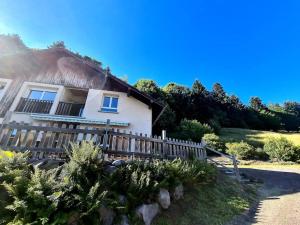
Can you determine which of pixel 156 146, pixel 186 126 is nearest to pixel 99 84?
pixel 156 146

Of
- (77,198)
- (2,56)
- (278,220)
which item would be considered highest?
(2,56)

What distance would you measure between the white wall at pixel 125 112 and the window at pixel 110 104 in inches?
12.4

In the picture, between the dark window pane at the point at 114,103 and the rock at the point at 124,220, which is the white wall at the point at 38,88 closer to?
the dark window pane at the point at 114,103

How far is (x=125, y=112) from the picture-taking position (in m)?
16.1

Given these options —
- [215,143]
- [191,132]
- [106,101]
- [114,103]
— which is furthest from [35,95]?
[191,132]

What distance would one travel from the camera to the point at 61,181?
17.2ft

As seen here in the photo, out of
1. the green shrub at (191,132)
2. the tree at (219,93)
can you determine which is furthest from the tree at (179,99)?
the tree at (219,93)

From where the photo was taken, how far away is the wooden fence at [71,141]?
7.29 metres

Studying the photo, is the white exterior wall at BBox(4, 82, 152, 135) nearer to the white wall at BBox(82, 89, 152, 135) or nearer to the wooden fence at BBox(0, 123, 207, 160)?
the white wall at BBox(82, 89, 152, 135)

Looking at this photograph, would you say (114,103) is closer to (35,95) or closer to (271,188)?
(35,95)

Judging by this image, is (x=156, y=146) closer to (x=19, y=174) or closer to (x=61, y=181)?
(x=61, y=181)

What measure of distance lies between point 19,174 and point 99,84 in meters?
12.7

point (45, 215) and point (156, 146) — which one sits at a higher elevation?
point (156, 146)

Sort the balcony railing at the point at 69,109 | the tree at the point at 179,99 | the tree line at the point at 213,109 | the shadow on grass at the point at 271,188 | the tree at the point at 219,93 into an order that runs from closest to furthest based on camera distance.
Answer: the shadow on grass at the point at 271,188, the balcony railing at the point at 69,109, the tree line at the point at 213,109, the tree at the point at 179,99, the tree at the point at 219,93
